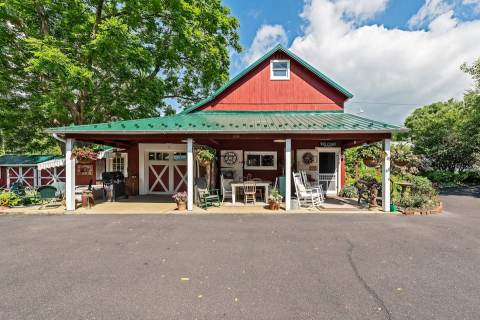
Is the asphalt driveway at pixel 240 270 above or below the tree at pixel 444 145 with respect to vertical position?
below

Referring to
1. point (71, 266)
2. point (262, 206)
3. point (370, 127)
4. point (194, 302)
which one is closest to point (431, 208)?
point (370, 127)

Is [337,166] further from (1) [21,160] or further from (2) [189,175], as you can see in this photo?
(1) [21,160]

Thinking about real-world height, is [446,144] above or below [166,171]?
above

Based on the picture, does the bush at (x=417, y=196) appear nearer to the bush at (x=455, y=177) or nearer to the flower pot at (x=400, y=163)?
the flower pot at (x=400, y=163)

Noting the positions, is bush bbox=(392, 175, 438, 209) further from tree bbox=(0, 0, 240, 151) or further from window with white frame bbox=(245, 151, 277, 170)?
tree bbox=(0, 0, 240, 151)

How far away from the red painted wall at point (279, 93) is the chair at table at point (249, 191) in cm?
412

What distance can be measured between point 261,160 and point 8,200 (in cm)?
1004

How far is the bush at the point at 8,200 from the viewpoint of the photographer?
8258 millimetres

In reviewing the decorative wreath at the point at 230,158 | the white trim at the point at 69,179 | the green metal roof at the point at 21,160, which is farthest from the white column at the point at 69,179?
the green metal roof at the point at 21,160

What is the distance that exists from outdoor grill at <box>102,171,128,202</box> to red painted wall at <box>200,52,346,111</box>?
508 centimetres

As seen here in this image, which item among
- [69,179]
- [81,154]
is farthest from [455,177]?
[69,179]

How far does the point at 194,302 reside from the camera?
2.86 m

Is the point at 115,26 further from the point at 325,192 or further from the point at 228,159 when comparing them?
the point at 325,192

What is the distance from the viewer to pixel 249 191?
945cm
